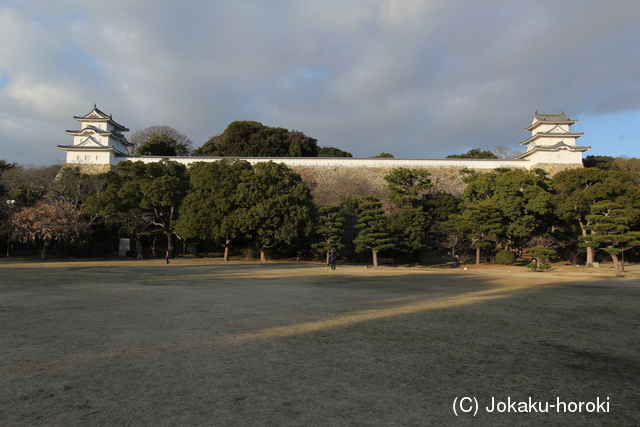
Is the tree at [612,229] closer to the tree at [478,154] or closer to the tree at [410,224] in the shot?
the tree at [410,224]

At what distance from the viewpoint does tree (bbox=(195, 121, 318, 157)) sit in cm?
4778

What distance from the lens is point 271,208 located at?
2323 cm

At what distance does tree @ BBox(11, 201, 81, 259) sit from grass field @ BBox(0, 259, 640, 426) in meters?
19.5

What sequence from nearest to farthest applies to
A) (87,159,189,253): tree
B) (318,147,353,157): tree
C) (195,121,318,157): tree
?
1. (87,159,189,253): tree
2. (195,121,318,157): tree
3. (318,147,353,157): tree

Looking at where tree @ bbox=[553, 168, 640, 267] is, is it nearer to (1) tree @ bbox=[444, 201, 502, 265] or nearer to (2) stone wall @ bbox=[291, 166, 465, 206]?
(1) tree @ bbox=[444, 201, 502, 265]

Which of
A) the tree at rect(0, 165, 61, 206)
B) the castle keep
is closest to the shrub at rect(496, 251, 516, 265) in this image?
the castle keep

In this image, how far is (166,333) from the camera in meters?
5.09

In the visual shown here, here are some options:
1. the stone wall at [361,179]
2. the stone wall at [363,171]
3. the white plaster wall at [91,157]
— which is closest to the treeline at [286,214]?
the stone wall at [361,179]

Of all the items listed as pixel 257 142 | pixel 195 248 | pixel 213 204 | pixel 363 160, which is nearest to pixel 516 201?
pixel 363 160

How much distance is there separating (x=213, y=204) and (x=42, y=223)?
10392 mm

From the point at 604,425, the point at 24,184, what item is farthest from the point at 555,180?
the point at 24,184

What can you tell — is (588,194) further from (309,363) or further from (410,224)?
(309,363)

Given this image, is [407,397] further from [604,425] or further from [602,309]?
[602,309]

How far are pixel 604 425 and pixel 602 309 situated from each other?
5490mm
